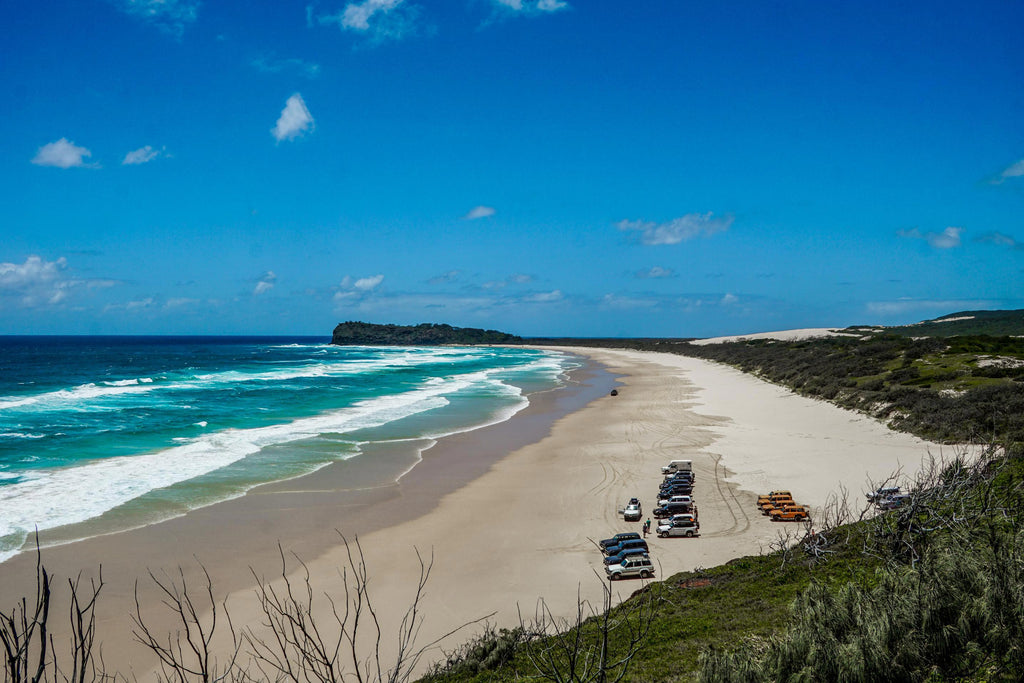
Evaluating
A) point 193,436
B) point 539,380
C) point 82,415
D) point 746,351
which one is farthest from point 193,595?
point 746,351

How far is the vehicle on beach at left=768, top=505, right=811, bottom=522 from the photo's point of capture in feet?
53.7

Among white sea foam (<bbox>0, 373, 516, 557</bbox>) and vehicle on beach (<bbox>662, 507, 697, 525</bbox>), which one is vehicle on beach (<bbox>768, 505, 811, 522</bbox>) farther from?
white sea foam (<bbox>0, 373, 516, 557</bbox>)

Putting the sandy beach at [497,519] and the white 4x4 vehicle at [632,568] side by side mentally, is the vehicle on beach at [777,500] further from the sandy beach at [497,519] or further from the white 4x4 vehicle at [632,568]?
the white 4x4 vehicle at [632,568]

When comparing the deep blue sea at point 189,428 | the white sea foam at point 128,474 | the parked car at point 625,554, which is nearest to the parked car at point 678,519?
the parked car at point 625,554

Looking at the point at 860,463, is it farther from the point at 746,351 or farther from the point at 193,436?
the point at 746,351

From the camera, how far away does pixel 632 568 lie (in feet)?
42.8

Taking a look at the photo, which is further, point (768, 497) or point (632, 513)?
point (768, 497)

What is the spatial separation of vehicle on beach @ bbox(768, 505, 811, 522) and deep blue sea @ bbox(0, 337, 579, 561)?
1626 cm

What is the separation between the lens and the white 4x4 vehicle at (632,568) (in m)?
12.9

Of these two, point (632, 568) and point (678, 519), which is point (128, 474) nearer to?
point (632, 568)

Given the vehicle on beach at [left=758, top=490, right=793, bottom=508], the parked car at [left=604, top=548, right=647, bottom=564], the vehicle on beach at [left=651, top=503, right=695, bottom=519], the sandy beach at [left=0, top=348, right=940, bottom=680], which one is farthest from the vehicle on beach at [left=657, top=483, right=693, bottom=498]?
the parked car at [left=604, top=548, right=647, bottom=564]

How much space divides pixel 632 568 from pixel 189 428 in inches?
1085

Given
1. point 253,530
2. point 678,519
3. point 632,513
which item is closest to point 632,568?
point 678,519

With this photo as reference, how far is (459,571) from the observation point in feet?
46.2
